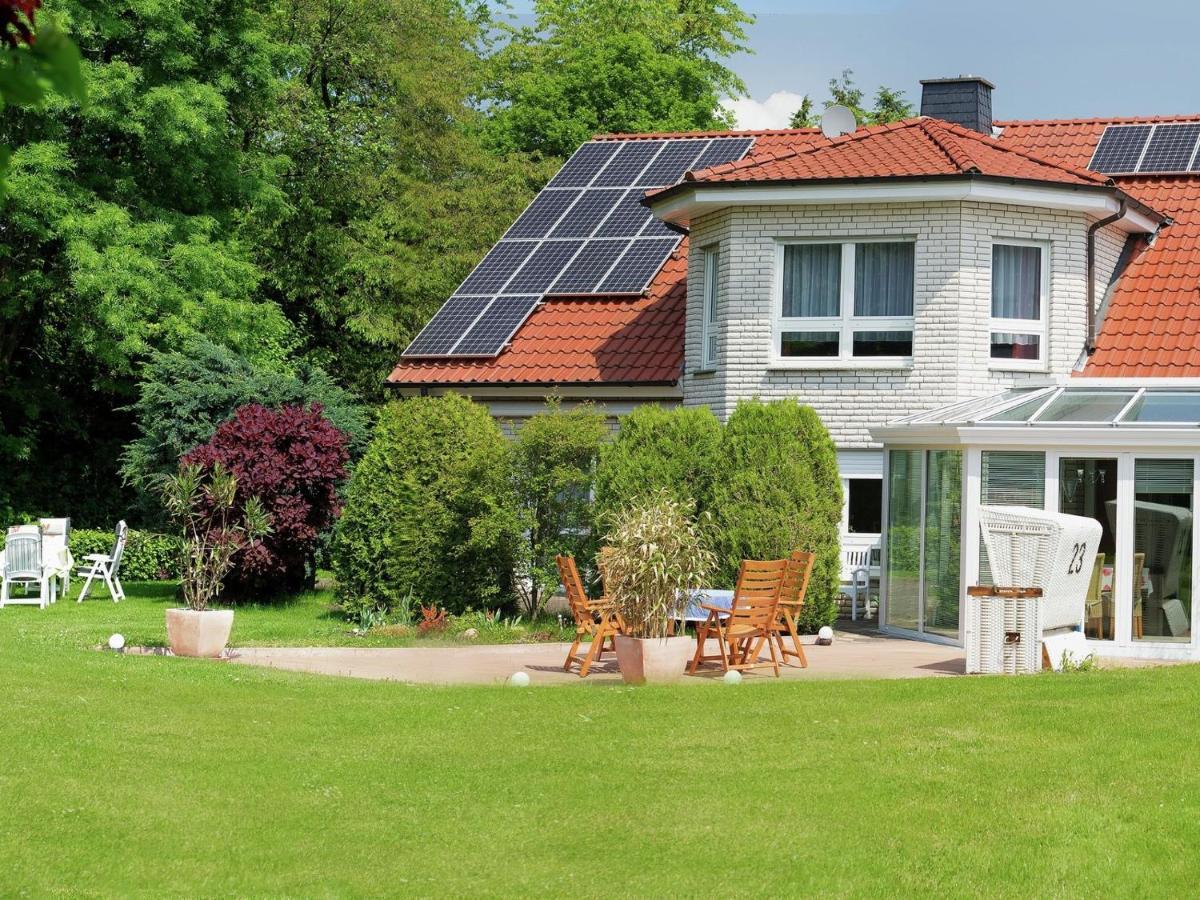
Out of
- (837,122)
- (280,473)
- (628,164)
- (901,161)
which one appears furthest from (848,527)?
(628,164)

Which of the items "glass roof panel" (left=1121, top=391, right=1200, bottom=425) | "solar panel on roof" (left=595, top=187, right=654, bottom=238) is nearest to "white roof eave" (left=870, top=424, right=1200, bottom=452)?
"glass roof panel" (left=1121, top=391, right=1200, bottom=425)

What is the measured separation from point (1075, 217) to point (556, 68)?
31.4m

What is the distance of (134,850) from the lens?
8.03m

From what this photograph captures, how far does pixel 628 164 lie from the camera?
28.9 meters

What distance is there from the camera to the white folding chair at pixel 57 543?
23172 mm

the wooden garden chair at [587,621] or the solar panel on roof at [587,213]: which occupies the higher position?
the solar panel on roof at [587,213]

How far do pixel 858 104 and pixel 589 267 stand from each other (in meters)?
25.5

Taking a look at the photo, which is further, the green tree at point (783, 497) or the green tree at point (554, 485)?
the green tree at point (554, 485)

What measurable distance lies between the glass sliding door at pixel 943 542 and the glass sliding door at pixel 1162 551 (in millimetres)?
2022

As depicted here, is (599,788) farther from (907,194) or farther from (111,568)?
(111,568)

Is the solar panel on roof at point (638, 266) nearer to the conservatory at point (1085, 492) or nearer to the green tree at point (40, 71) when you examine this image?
the conservatory at point (1085, 492)

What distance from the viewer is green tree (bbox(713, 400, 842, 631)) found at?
18.5 metres

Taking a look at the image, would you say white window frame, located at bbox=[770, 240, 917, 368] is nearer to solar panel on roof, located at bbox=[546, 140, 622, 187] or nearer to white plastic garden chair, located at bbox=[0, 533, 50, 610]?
solar panel on roof, located at bbox=[546, 140, 622, 187]

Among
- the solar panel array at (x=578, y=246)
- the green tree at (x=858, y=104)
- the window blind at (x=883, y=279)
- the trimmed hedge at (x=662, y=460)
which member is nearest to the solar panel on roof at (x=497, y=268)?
the solar panel array at (x=578, y=246)
